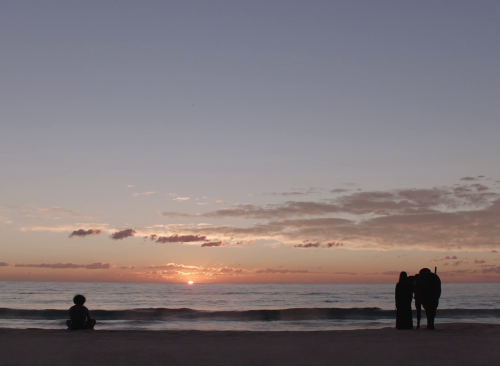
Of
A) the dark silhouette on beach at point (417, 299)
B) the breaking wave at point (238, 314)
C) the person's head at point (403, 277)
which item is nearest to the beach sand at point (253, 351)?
the dark silhouette on beach at point (417, 299)

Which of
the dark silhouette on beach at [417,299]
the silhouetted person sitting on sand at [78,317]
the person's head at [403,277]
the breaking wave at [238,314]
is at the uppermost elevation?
the person's head at [403,277]

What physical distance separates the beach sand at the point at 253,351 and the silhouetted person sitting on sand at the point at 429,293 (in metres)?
2.11

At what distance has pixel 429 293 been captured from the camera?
12.0 metres

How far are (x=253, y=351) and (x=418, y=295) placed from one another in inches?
248

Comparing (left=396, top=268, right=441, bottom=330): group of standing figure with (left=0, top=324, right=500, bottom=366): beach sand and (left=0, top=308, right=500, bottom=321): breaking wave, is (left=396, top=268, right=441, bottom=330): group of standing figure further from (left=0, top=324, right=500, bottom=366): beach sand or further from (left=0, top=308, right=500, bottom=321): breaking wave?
(left=0, top=308, right=500, bottom=321): breaking wave

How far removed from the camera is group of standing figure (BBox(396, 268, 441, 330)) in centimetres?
1195

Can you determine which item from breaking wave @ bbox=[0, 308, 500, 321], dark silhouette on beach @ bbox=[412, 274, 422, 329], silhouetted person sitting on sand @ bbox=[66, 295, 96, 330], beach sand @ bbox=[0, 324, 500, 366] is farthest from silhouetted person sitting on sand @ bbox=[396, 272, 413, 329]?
breaking wave @ bbox=[0, 308, 500, 321]

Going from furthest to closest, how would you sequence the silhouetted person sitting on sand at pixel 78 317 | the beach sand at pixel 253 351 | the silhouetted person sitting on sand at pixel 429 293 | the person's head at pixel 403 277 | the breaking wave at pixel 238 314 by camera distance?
1. the breaking wave at pixel 238 314
2. the person's head at pixel 403 277
3. the silhouetted person sitting on sand at pixel 429 293
4. the silhouetted person sitting on sand at pixel 78 317
5. the beach sand at pixel 253 351

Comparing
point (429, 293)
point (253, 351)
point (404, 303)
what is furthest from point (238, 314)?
point (253, 351)

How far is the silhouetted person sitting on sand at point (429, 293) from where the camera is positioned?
1191 cm

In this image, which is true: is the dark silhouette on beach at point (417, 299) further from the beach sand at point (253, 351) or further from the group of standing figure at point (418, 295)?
the beach sand at point (253, 351)

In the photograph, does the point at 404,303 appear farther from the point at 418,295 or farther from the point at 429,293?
the point at 429,293

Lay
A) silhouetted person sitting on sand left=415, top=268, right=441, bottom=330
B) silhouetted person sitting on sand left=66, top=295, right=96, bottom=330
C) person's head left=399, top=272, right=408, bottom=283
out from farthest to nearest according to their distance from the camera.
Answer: person's head left=399, top=272, right=408, bottom=283 → silhouetted person sitting on sand left=415, top=268, right=441, bottom=330 → silhouetted person sitting on sand left=66, top=295, right=96, bottom=330

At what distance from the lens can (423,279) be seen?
12.2 meters
